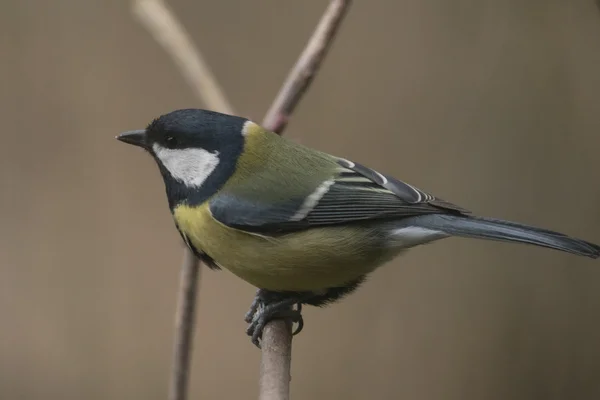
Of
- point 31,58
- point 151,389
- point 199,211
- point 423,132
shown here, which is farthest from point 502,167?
point 31,58

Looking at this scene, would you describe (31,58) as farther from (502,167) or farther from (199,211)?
(502,167)

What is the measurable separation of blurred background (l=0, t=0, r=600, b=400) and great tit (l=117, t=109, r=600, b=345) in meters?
0.87

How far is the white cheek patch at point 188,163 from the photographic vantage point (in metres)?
0.94

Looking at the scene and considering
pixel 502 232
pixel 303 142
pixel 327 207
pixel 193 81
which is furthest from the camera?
pixel 303 142

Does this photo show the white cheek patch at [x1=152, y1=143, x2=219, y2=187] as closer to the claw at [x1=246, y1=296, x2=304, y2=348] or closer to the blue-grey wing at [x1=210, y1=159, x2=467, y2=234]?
the blue-grey wing at [x1=210, y1=159, x2=467, y2=234]

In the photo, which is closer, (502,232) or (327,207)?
(502,232)

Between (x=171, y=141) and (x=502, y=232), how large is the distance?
492mm

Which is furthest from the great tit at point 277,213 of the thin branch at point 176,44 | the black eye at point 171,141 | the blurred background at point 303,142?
the blurred background at point 303,142

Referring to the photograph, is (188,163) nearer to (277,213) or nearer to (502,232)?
(277,213)

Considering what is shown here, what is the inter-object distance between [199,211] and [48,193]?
1.09m

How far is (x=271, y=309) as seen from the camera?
0.94m

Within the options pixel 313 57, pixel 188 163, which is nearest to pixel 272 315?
pixel 188 163

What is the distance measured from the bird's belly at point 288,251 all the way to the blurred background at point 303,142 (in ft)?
3.03

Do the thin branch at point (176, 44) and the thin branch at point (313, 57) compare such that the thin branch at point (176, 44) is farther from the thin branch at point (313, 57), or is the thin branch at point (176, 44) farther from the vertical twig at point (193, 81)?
the thin branch at point (313, 57)
